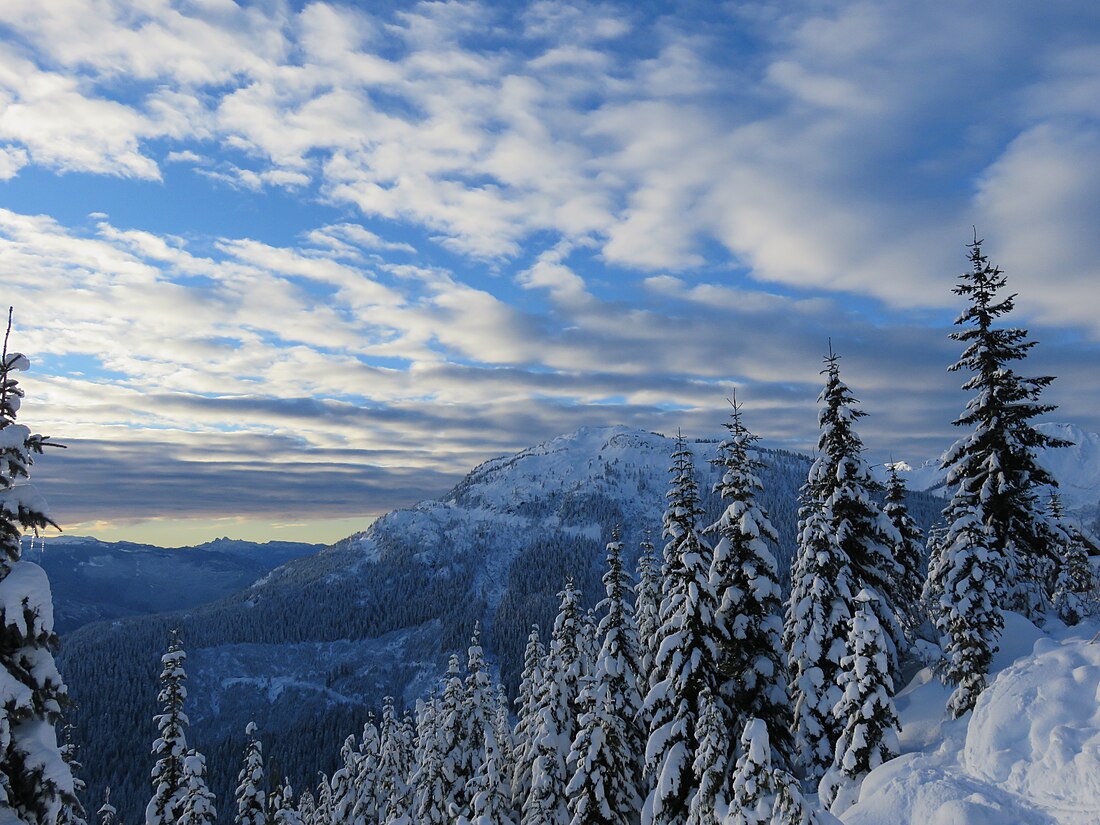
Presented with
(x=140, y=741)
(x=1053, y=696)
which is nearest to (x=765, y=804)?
(x=1053, y=696)

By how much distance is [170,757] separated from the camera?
30.4 meters

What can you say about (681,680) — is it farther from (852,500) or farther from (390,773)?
(390,773)

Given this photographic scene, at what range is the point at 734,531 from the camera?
21984mm

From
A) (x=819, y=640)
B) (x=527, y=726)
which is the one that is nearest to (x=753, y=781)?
(x=819, y=640)

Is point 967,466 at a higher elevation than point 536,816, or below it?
higher

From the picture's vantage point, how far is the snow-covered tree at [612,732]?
2398cm

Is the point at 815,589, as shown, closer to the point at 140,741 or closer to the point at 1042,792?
the point at 1042,792

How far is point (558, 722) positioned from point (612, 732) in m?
5.72

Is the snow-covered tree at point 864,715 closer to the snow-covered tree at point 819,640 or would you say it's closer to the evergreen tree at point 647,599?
the snow-covered tree at point 819,640

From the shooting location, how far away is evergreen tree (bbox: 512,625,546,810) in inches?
1265

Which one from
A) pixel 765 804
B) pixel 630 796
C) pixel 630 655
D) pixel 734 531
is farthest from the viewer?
pixel 630 655

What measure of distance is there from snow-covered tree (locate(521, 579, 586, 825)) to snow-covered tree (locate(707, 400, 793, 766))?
813 cm

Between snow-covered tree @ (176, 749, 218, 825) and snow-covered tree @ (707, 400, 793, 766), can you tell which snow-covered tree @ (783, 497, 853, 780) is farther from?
snow-covered tree @ (176, 749, 218, 825)

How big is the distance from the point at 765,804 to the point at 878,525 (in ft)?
48.9
